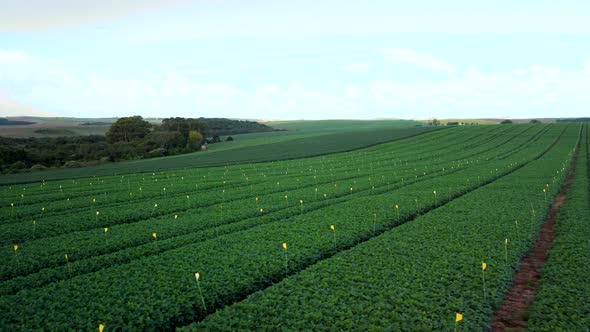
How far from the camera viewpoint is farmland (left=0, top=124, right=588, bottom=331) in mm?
12273

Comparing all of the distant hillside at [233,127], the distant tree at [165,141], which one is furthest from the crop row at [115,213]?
the distant hillside at [233,127]

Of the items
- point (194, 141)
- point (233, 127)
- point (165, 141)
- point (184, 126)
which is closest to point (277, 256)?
point (194, 141)

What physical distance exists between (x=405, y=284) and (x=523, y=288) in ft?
15.1

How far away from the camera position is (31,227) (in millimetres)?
24422

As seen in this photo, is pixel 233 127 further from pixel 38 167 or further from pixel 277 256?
pixel 277 256

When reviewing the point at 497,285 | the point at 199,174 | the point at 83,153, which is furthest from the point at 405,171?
the point at 83,153

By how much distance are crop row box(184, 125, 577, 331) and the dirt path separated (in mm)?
357

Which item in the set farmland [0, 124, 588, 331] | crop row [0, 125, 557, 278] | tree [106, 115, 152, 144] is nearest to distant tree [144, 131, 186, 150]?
tree [106, 115, 152, 144]

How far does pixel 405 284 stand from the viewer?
14.0 m

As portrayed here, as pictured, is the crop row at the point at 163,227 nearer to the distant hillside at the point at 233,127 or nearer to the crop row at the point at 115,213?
the crop row at the point at 115,213

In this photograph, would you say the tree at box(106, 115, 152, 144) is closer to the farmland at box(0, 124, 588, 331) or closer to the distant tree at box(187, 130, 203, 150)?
the distant tree at box(187, 130, 203, 150)

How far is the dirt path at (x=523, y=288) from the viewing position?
40.9ft

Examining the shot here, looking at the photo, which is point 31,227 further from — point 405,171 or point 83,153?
point 83,153

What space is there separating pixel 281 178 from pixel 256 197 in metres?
13.5
